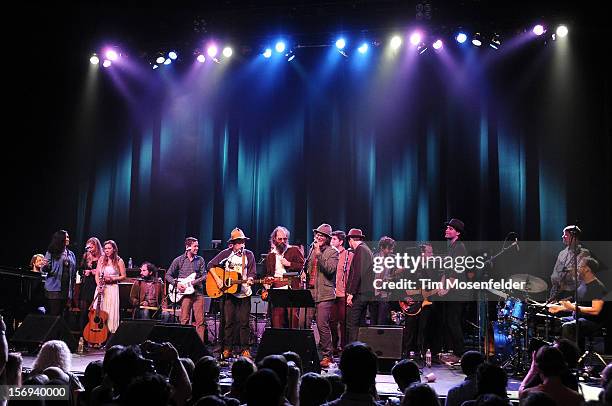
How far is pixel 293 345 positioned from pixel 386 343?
1577 mm

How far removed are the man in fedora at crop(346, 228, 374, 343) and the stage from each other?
0.76m

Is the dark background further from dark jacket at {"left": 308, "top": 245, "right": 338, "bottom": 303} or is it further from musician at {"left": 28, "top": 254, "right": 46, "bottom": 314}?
dark jacket at {"left": 308, "top": 245, "right": 338, "bottom": 303}

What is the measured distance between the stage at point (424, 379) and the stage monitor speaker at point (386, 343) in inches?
10.4

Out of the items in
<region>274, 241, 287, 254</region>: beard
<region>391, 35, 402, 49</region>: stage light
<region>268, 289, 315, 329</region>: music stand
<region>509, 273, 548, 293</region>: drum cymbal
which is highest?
<region>391, 35, 402, 49</region>: stage light

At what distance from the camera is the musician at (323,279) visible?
1002 centimetres

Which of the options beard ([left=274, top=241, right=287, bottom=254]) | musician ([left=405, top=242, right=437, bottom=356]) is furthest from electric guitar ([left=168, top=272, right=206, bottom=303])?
musician ([left=405, top=242, right=437, bottom=356])

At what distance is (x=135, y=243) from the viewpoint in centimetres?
1599

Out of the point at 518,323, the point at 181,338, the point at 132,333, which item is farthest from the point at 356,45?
the point at 181,338

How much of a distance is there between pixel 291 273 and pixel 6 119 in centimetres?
891

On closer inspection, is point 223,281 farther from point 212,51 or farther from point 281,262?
point 212,51

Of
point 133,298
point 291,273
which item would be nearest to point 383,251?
point 291,273

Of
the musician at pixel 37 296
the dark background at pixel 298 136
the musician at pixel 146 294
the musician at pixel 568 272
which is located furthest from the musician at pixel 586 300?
the musician at pixel 37 296

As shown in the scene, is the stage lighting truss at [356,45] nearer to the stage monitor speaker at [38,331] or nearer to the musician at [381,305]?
the musician at [381,305]

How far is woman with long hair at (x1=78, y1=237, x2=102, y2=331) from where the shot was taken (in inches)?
475
